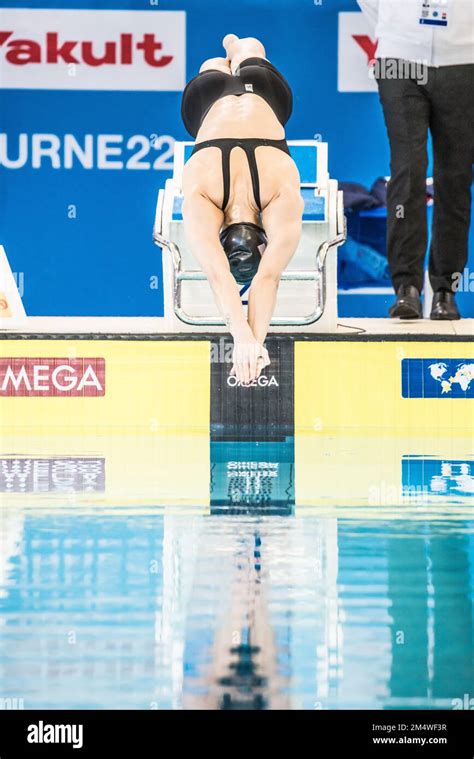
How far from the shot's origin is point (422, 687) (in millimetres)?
1531

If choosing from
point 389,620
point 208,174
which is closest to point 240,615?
point 389,620

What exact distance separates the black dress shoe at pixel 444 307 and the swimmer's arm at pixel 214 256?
1548mm

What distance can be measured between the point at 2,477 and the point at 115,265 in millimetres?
3279

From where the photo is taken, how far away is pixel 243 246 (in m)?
3.54

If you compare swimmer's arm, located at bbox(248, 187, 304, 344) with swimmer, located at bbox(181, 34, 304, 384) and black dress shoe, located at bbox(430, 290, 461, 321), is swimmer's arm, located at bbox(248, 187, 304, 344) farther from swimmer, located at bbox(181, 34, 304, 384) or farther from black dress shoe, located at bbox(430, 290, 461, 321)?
black dress shoe, located at bbox(430, 290, 461, 321)

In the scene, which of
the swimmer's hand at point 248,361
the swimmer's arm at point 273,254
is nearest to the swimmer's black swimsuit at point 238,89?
the swimmer's arm at point 273,254

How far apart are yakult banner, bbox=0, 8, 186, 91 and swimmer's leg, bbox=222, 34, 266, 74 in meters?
2.05

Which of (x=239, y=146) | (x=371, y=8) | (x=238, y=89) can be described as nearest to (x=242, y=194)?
(x=239, y=146)

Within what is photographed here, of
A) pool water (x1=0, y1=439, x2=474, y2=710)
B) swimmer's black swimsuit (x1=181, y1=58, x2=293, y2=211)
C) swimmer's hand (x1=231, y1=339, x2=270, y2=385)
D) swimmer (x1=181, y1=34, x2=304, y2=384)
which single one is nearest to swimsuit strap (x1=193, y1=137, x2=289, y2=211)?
swimmer (x1=181, y1=34, x2=304, y2=384)

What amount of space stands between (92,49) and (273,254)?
3.41 meters

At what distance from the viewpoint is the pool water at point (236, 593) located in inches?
60.4

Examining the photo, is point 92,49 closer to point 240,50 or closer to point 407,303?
point 240,50

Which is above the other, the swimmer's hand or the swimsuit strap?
the swimsuit strap

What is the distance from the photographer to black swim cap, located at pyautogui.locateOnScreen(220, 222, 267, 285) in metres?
3.55
